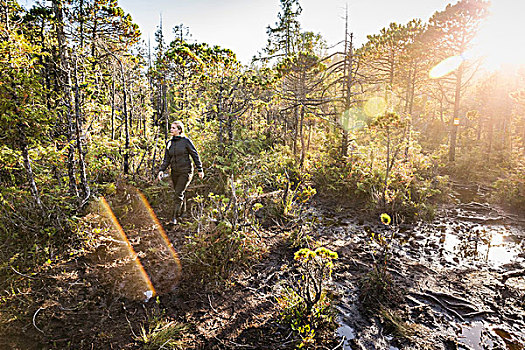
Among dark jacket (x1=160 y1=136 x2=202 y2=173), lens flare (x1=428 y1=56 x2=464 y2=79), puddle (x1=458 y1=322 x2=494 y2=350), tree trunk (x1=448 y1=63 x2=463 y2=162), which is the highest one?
lens flare (x1=428 y1=56 x2=464 y2=79)

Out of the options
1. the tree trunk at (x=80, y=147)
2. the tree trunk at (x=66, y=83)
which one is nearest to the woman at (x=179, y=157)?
the tree trunk at (x=80, y=147)

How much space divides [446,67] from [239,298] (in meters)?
16.9

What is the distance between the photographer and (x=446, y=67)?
46.5 ft

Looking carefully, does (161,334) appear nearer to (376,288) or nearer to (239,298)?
(239,298)

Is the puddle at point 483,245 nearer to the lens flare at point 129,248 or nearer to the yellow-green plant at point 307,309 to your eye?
the yellow-green plant at point 307,309

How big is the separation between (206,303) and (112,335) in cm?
114

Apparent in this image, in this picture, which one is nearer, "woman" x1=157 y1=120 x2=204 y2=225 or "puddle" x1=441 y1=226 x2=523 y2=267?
Answer: "puddle" x1=441 y1=226 x2=523 y2=267

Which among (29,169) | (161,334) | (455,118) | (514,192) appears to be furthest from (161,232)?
(455,118)

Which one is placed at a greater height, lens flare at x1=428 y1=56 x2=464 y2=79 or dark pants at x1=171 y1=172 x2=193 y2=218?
lens flare at x1=428 y1=56 x2=464 y2=79

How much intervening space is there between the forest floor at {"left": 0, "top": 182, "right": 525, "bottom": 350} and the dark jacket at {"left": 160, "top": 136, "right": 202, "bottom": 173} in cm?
132

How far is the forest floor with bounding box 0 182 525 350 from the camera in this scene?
2979 mm

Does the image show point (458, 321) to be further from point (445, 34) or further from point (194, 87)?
point (445, 34)

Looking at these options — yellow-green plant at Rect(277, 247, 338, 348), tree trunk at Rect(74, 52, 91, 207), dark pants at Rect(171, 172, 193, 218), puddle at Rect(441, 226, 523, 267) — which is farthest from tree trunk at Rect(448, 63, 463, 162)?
tree trunk at Rect(74, 52, 91, 207)

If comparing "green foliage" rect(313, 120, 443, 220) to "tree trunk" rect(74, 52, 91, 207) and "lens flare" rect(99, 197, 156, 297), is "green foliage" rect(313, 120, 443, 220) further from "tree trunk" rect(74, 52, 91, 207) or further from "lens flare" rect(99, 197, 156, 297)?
"tree trunk" rect(74, 52, 91, 207)
